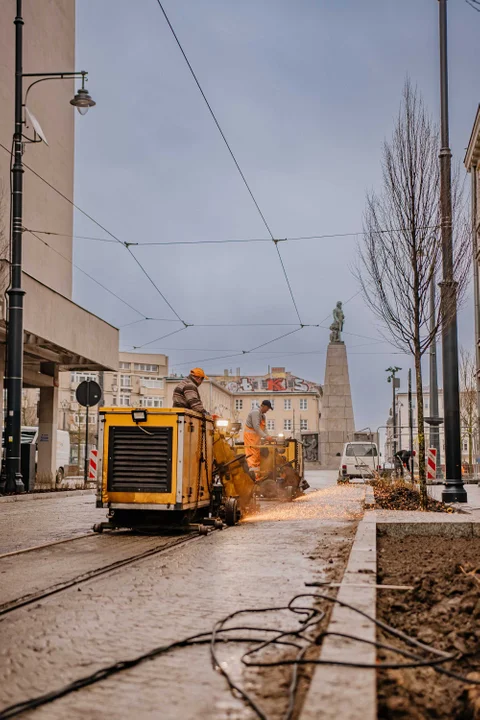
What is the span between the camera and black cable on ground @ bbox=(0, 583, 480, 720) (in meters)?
3.49

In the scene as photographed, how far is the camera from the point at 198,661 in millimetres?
4105

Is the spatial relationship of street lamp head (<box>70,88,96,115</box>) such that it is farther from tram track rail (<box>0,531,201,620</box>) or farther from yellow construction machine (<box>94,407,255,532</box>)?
tram track rail (<box>0,531,201,620</box>)

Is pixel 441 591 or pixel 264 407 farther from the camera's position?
pixel 264 407

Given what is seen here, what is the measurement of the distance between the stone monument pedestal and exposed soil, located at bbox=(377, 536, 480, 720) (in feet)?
134

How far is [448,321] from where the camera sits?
13805 millimetres

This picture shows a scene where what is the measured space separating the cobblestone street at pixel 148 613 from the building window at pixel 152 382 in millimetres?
122497

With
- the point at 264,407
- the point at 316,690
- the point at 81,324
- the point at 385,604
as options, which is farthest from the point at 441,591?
the point at 81,324

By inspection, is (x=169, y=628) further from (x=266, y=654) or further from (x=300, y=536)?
(x=300, y=536)

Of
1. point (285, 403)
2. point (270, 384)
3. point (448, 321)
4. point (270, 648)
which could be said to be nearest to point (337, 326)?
point (448, 321)

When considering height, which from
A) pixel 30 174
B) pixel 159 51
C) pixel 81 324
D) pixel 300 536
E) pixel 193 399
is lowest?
pixel 300 536

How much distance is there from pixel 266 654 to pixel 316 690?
94cm

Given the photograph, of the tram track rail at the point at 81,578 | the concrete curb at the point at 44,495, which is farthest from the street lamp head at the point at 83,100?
the tram track rail at the point at 81,578

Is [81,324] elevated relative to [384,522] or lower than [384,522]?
elevated

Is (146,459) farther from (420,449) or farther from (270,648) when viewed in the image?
(270,648)
